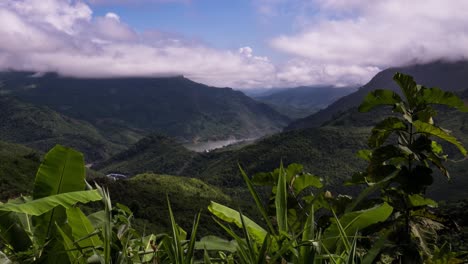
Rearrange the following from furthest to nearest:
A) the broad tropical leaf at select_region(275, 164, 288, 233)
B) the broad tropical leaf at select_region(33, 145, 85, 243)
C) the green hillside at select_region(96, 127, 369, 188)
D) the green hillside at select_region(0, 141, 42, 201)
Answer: the green hillside at select_region(96, 127, 369, 188), the green hillside at select_region(0, 141, 42, 201), the broad tropical leaf at select_region(33, 145, 85, 243), the broad tropical leaf at select_region(275, 164, 288, 233)

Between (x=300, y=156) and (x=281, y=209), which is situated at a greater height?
(x=281, y=209)

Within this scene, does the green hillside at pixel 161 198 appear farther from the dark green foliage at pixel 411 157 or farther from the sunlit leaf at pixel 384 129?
the dark green foliage at pixel 411 157

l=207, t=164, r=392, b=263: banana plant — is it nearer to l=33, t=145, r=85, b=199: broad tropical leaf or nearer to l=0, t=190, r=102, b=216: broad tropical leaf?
l=0, t=190, r=102, b=216: broad tropical leaf

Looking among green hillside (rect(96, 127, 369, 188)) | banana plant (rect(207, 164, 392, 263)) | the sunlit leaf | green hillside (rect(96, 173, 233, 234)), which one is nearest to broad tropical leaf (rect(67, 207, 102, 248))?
banana plant (rect(207, 164, 392, 263))

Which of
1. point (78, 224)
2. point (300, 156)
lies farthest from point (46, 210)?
point (300, 156)

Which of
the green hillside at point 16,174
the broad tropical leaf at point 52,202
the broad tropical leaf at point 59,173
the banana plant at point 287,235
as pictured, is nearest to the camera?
the banana plant at point 287,235

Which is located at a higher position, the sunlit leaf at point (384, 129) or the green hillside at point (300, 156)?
the sunlit leaf at point (384, 129)

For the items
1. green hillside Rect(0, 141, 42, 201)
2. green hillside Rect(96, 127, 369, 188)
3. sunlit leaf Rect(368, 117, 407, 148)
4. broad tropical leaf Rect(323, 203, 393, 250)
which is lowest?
green hillside Rect(96, 127, 369, 188)

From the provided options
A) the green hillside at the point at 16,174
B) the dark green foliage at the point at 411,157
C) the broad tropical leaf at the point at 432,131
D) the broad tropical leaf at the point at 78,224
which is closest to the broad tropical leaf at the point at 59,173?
the broad tropical leaf at the point at 78,224

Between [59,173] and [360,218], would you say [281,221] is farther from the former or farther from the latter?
[59,173]

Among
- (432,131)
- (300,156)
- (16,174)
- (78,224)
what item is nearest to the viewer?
(78,224)
